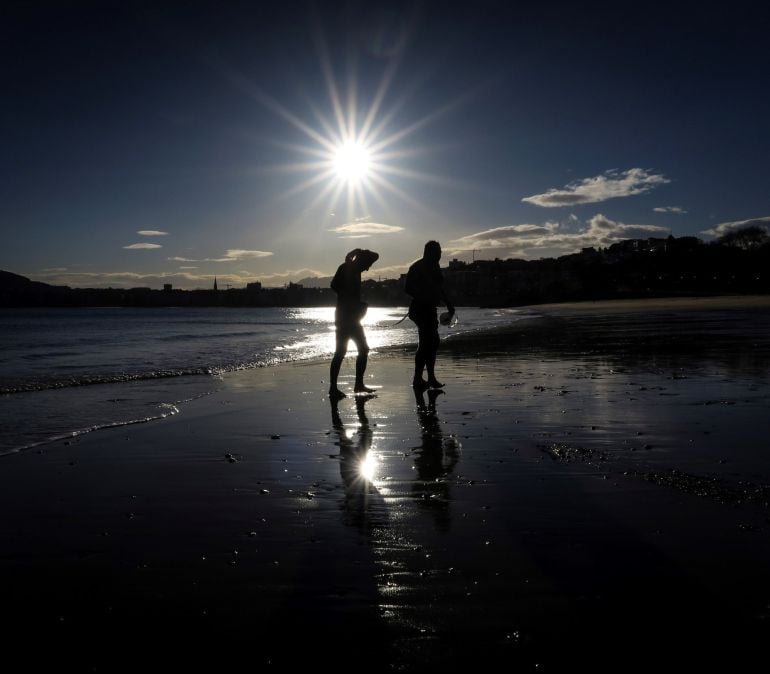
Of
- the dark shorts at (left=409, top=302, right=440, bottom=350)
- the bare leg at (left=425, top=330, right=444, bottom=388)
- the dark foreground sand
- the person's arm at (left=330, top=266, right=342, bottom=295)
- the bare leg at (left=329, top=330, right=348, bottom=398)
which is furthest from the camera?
the person's arm at (left=330, top=266, right=342, bottom=295)

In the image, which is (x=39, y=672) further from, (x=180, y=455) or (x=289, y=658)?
(x=180, y=455)

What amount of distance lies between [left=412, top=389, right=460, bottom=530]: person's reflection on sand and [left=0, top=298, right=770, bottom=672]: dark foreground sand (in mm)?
29

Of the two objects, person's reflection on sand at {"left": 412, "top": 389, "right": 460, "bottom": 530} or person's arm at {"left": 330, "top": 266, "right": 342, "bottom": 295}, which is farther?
person's arm at {"left": 330, "top": 266, "right": 342, "bottom": 295}

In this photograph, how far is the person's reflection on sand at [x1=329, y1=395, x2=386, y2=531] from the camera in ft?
11.3

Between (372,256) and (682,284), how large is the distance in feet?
376

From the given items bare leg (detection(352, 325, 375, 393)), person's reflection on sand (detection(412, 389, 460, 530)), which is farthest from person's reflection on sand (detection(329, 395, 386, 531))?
bare leg (detection(352, 325, 375, 393))

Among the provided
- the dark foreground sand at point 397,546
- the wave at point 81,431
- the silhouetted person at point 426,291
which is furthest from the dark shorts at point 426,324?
the wave at point 81,431

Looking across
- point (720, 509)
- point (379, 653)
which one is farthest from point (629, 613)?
point (720, 509)

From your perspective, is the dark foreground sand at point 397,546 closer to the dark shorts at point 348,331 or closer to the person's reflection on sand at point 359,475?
the person's reflection on sand at point 359,475

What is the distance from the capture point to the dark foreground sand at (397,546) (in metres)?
2.06

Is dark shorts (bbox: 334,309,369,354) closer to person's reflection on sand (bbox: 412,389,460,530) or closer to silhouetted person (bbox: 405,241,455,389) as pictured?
silhouetted person (bbox: 405,241,455,389)

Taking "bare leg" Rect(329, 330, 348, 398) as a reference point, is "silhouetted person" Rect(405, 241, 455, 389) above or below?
above

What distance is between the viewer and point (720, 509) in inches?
131

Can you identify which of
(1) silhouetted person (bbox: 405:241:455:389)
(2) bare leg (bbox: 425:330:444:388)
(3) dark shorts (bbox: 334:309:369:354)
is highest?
(1) silhouetted person (bbox: 405:241:455:389)
